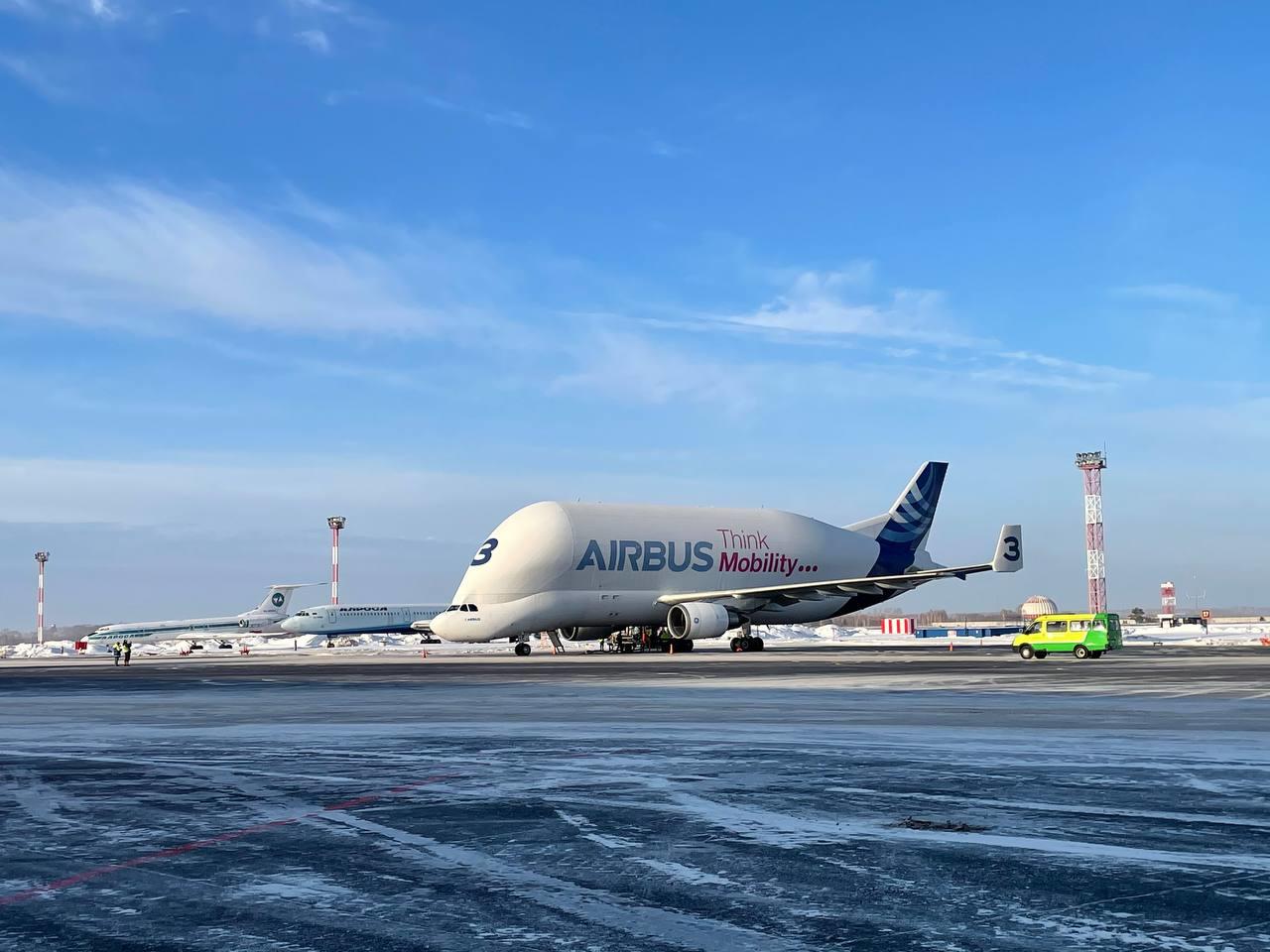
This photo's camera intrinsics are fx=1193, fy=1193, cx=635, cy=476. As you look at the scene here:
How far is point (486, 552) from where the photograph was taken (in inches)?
2132

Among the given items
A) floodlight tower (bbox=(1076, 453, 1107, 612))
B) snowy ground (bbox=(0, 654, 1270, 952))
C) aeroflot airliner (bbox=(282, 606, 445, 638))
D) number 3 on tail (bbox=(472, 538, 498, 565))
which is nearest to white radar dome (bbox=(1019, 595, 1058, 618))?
floodlight tower (bbox=(1076, 453, 1107, 612))

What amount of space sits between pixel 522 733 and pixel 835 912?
932cm

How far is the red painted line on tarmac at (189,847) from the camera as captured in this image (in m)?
6.32

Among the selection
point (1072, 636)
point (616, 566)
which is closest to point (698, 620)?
point (616, 566)

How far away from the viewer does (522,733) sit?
14.7 metres

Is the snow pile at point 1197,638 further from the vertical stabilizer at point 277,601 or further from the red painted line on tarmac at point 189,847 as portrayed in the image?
the vertical stabilizer at point 277,601

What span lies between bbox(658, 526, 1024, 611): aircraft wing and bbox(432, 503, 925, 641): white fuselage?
0.74 m

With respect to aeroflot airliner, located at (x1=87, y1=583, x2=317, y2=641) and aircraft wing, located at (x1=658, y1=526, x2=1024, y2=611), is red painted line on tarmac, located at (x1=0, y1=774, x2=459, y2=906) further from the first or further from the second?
aeroflot airliner, located at (x1=87, y1=583, x2=317, y2=641)

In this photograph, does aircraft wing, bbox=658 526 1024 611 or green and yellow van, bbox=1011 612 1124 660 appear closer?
green and yellow van, bbox=1011 612 1124 660

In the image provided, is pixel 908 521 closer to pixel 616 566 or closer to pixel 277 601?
pixel 616 566

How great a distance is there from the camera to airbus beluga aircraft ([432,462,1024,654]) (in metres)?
53.0

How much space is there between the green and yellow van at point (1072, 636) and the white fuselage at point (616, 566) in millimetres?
15009

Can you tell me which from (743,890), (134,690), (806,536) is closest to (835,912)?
(743,890)

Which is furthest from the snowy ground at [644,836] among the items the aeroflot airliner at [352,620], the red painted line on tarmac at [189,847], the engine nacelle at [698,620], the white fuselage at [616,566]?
the aeroflot airliner at [352,620]
